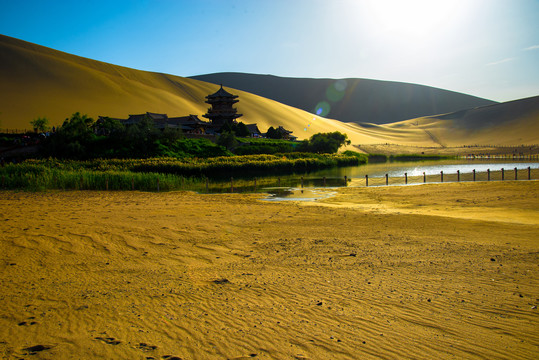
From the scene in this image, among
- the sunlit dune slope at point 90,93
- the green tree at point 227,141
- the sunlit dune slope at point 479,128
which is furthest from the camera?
the sunlit dune slope at point 479,128

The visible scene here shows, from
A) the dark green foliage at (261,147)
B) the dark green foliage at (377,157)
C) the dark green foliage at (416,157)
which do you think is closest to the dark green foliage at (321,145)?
the dark green foliage at (261,147)

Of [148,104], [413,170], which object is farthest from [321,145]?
[148,104]

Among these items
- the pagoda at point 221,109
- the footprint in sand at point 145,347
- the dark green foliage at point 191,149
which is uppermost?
the pagoda at point 221,109

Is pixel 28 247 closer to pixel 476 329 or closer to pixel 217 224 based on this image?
A: pixel 217 224

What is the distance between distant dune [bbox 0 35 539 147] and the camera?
73062mm

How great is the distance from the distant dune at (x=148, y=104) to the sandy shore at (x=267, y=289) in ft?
199

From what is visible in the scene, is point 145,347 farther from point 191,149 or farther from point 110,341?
point 191,149

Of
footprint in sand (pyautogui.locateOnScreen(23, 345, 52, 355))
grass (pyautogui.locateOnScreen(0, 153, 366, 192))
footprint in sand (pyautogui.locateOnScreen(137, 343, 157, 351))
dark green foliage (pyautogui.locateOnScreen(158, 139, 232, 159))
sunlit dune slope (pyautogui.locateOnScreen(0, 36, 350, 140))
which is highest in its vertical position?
sunlit dune slope (pyautogui.locateOnScreen(0, 36, 350, 140))

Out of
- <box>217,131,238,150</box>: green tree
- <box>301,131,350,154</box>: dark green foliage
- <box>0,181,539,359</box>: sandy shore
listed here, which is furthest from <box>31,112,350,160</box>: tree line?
<box>0,181,539,359</box>: sandy shore

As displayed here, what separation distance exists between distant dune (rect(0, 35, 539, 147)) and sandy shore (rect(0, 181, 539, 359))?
60.6m

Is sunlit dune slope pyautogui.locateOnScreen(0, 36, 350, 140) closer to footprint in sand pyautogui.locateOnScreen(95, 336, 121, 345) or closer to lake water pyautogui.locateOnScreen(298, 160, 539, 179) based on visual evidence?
lake water pyautogui.locateOnScreen(298, 160, 539, 179)

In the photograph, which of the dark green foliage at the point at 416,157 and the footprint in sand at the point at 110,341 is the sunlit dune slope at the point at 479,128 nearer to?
the dark green foliage at the point at 416,157

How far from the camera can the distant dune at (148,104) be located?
7306 cm

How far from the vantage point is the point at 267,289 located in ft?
17.4
